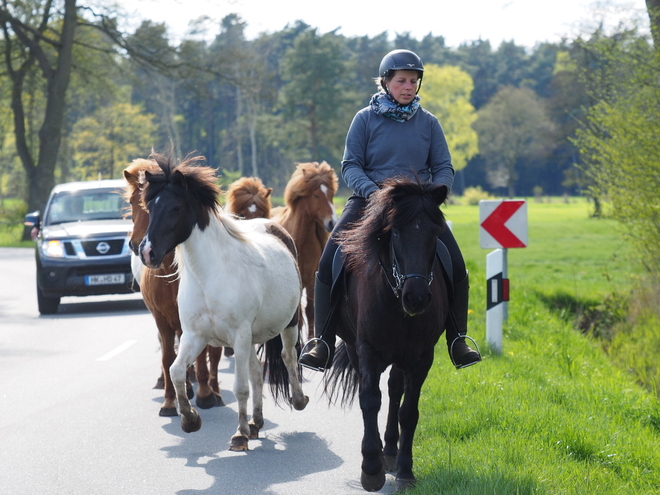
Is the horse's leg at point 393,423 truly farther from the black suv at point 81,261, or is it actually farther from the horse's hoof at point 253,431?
the black suv at point 81,261

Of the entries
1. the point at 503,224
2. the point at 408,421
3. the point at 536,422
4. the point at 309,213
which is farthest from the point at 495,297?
the point at 408,421

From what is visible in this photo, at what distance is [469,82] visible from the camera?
10094cm

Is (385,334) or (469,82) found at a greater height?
(469,82)

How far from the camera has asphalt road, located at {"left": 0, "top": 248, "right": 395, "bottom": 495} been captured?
5809mm

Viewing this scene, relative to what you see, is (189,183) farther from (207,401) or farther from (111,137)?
(111,137)

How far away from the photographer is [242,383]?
680cm

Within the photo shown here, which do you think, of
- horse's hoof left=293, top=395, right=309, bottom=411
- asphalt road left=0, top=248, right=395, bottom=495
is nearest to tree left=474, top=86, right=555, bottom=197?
asphalt road left=0, top=248, right=395, bottom=495

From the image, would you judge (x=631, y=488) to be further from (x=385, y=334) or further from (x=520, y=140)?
(x=520, y=140)

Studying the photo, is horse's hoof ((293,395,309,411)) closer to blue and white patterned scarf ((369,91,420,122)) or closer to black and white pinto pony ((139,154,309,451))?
black and white pinto pony ((139,154,309,451))

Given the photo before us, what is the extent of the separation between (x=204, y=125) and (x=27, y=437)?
96.4m

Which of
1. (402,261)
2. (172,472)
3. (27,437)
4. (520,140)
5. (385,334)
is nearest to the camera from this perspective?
(402,261)

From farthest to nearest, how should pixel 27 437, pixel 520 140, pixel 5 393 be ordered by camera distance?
pixel 520 140, pixel 5 393, pixel 27 437

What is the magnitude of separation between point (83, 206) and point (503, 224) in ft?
29.1

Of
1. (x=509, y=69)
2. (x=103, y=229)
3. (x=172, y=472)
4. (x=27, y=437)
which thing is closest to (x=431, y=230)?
(x=172, y=472)
